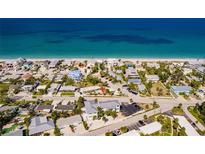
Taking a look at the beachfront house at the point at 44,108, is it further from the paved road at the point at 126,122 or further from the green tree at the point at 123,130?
the green tree at the point at 123,130

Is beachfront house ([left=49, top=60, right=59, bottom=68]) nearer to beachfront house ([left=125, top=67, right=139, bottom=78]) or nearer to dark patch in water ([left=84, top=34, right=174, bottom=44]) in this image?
beachfront house ([left=125, top=67, right=139, bottom=78])

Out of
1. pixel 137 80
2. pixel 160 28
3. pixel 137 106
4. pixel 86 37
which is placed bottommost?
pixel 137 106

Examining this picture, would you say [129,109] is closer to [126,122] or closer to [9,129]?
[126,122]

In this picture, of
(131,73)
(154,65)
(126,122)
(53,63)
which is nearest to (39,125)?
(126,122)

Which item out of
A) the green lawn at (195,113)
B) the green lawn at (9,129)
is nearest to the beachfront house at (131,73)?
the green lawn at (195,113)

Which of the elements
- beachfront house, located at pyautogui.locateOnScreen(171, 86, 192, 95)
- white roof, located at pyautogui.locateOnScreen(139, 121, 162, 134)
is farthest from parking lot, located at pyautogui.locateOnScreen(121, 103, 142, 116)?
beachfront house, located at pyautogui.locateOnScreen(171, 86, 192, 95)

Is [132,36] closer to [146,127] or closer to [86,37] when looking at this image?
[86,37]

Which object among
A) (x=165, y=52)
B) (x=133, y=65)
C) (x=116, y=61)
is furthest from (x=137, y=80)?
(x=165, y=52)
